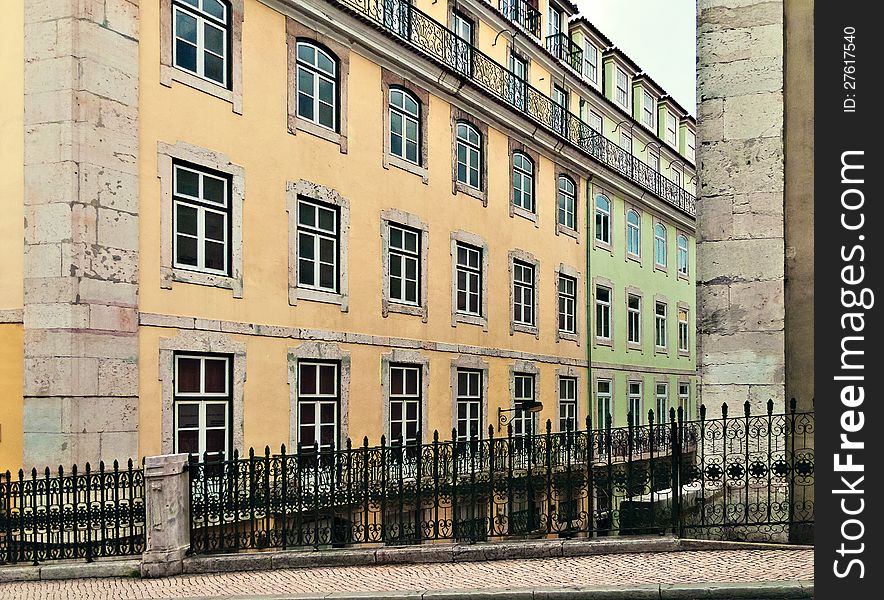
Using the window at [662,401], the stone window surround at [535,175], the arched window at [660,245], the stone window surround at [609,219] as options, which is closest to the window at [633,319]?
the stone window surround at [609,219]

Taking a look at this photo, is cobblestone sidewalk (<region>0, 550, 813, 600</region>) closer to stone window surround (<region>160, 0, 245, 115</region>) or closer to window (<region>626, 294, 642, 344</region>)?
stone window surround (<region>160, 0, 245, 115</region>)

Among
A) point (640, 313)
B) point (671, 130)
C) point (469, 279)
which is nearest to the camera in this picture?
point (469, 279)

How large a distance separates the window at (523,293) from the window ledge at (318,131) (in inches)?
333

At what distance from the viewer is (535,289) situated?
1110 inches

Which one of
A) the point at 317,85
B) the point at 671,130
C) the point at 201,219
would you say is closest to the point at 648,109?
the point at 671,130

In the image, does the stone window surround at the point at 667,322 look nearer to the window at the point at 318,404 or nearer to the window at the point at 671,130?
the window at the point at 671,130

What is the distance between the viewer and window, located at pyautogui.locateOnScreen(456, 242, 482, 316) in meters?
24.2

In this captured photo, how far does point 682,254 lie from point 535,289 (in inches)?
578

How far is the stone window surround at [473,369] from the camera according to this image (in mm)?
23453

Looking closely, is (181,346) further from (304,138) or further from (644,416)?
(644,416)

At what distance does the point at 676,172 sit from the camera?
42.8 meters

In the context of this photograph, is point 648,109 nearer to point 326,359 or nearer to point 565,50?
point 565,50

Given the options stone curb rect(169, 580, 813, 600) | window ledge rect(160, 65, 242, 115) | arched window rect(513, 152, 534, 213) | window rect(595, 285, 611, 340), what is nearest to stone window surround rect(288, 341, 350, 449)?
window ledge rect(160, 65, 242, 115)

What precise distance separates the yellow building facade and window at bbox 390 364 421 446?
0.05 m
